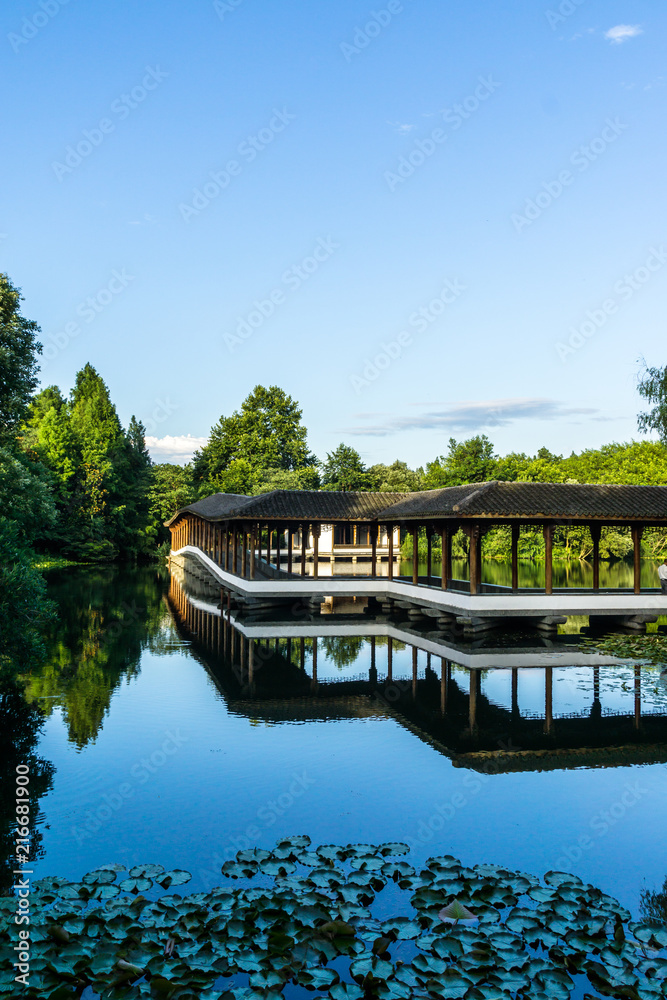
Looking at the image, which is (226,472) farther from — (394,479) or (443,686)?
(443,686)

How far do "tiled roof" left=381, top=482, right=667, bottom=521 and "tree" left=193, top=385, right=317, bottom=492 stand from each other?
4318 cm

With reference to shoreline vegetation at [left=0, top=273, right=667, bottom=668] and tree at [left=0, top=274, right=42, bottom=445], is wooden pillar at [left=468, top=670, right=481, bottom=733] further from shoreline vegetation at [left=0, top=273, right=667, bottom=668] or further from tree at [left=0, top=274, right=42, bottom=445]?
shoreline vegetation at [left=0, top=273, right=667, bottom=668]

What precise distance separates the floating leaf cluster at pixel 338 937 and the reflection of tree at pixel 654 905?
11.8 inches

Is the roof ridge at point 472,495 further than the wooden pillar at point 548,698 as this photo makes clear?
Yes

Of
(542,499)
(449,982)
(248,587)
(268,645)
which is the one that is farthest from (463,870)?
(248,587)

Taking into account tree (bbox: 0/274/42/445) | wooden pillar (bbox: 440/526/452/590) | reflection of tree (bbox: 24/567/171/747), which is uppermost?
tree (bbox: 0/274/42/445)

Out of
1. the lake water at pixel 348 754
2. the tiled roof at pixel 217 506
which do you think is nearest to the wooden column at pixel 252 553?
the tiled roof at pixel 217 506

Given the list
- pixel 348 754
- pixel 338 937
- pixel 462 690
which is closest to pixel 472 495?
pixel 462 690

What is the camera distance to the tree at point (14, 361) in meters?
15.0

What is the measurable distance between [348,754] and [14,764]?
14.1 feet

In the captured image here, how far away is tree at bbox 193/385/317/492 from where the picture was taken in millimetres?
66312

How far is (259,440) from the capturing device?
2635 inches

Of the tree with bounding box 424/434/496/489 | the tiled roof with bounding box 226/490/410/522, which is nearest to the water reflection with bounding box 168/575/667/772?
the tiled roof with bounding box 226/490/410/522

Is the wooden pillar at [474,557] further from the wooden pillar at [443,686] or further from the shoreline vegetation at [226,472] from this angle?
the shoreline vegetation at [226,472]
